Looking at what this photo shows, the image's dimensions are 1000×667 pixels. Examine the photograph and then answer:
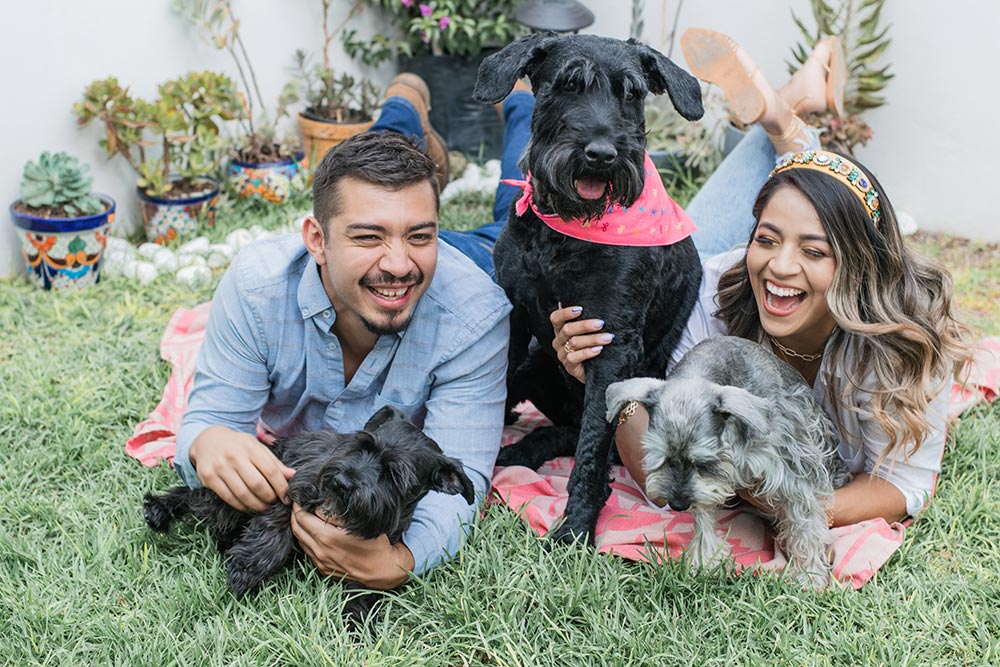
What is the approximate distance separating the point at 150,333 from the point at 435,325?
2409 millimetres

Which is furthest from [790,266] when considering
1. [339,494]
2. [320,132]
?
[320,132]

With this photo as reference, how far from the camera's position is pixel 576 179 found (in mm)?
3004

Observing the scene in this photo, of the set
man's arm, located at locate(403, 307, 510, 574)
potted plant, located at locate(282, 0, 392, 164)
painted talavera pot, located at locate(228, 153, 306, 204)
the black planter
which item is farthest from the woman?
the black planter

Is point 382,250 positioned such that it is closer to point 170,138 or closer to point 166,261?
point 166,261

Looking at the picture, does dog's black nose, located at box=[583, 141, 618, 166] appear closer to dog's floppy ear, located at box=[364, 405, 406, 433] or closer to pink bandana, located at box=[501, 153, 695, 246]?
pink bandana, located at box=[501, 153, 695, 246]

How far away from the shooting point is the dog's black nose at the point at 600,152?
114 inches

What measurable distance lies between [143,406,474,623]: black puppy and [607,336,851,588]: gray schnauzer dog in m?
0.64

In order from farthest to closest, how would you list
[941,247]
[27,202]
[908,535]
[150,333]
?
[941,247]
[27,202]
[150,333]
[908,535]

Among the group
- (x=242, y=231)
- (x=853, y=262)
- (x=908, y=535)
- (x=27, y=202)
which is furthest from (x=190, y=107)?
(x=908, y=535)

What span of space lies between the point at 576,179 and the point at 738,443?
1008 mm

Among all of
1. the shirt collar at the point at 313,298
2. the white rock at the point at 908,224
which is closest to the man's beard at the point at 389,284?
the shirt collar at the point at 313,298

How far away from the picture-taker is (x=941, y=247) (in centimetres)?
697

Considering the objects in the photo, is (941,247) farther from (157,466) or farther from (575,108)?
(157,466)

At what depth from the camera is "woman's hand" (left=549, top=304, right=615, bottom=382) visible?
3287 millimetres
